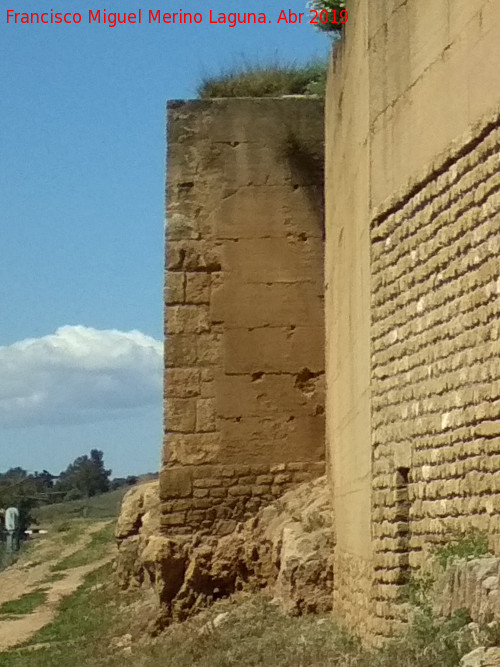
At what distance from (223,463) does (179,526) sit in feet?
2.26

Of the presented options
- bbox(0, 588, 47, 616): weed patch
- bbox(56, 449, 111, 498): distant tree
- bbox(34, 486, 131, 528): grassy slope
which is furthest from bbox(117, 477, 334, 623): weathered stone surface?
bbox(56, 449, 111, 498): distant tree

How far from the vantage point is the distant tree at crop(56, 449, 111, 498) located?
79.2 metres

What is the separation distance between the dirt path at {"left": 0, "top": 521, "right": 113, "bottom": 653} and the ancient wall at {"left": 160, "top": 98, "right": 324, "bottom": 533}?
426 cm

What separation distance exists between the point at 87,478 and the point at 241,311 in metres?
69.4

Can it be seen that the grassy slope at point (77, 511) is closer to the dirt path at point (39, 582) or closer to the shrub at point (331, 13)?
the dirt path at point (39, 582)

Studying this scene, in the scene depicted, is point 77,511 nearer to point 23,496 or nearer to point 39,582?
point 23,496

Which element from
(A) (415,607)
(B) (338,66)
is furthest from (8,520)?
(A) (415,607)

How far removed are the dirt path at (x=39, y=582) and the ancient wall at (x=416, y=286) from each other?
292 inches

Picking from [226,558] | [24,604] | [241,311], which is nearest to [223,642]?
[226,558]

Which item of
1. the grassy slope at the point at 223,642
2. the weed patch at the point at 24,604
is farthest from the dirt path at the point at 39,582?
the grassy slope at the point at 223,642

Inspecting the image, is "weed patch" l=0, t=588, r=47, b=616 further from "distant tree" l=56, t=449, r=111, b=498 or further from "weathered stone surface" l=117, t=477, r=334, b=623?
"distant tree" l=56, t=449, r=111, b=498

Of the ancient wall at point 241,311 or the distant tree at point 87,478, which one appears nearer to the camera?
the ancient wall at point 241,311

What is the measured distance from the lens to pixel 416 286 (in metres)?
8.04

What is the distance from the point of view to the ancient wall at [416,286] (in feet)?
22.8
